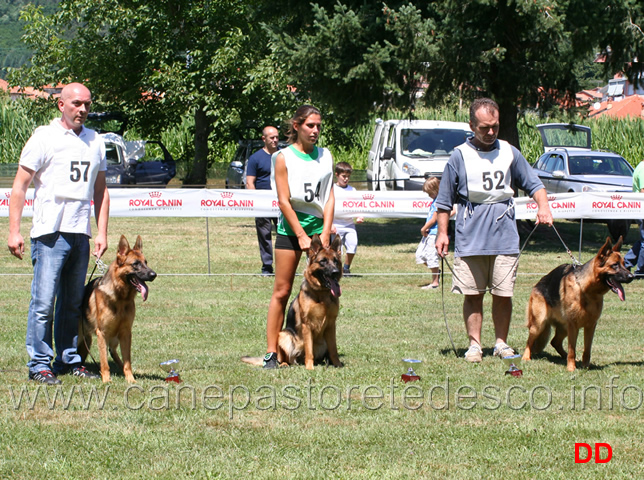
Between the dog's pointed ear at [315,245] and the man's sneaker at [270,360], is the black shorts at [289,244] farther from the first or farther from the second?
the man's sneaker at [270,360]

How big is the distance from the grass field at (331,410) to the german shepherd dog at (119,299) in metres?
0.27

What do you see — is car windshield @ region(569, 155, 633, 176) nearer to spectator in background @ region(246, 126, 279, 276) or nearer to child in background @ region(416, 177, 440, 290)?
child in background @ region(416, 177, 440, 290)

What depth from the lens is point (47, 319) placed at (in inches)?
213

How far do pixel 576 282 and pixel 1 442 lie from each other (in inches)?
169

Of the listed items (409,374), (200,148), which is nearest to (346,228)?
(409,374)

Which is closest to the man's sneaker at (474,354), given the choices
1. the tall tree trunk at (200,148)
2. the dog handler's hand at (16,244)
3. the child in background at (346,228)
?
the dog handler's hand at (16,244)

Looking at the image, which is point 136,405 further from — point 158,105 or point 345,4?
point 158,105

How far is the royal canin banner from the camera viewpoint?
1174cm

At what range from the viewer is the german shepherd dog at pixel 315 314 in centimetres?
573

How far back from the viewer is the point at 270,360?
5.96m

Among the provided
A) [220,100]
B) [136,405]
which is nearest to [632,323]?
[136,405]

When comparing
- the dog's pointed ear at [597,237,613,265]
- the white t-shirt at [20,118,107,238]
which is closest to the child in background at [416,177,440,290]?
the dog's pointed ear at [597,237,613,265]

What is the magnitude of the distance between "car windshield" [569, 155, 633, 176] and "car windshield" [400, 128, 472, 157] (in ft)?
9.15

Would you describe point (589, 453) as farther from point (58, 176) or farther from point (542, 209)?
point (58, 176)
